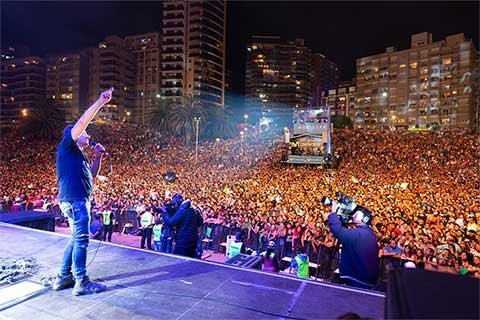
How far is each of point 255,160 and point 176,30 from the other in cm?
5431

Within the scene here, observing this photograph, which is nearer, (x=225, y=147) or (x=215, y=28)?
(x=225, y=147)

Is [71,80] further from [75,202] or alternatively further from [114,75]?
[75,202]

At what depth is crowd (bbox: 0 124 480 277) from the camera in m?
8.25

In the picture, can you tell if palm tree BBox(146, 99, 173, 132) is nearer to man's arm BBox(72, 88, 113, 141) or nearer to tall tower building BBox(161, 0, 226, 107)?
tall tower building BBox(161, 0, 226, 107)

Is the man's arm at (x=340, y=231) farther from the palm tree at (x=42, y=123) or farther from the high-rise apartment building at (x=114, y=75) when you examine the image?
the high-rise apartment building at (x=114, y=75)

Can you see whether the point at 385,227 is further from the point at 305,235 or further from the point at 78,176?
the point at 78,176

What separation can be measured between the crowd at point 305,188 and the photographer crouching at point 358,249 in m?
2.83

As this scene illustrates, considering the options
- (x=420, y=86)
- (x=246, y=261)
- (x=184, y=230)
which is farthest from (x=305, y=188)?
(x=420, y=86)

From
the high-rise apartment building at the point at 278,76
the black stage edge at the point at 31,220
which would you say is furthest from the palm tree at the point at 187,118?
the high-rise apartment building at the point at 278,76

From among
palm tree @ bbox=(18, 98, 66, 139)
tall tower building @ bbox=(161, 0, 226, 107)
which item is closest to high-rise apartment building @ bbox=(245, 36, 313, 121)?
tall tower building @ bbox=(161, 0, 226, 107)

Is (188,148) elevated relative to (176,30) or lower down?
lower down

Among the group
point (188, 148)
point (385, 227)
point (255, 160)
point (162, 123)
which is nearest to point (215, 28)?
point (162, 123)

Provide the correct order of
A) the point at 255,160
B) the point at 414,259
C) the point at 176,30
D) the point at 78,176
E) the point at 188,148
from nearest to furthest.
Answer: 1. the point at 78,176
2. the point at 414,259
3. the point at 255,160
4. the point at 188,148
5. the point at 176,30

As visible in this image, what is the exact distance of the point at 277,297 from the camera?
9.30ft
